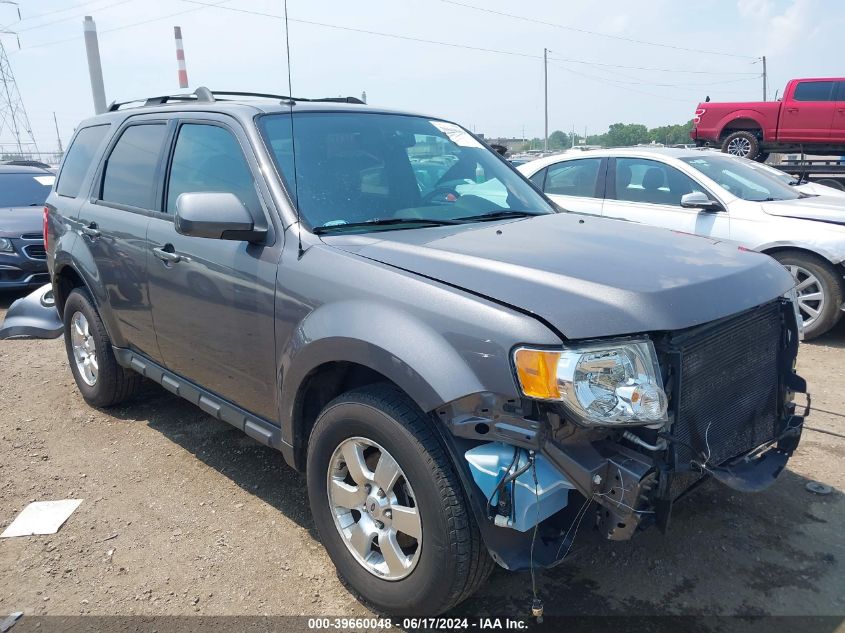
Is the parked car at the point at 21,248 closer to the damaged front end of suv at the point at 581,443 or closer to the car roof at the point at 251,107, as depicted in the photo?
the car roof at the point at 251,107

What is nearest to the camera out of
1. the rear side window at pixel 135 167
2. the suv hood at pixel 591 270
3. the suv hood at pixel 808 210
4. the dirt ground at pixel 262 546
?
the suv hood at pixel 591 270

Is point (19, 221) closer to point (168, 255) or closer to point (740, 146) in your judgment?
point (168, 255)

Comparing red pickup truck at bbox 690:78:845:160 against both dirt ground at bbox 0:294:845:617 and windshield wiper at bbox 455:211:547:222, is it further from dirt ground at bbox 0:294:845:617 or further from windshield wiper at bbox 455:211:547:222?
windshield wiper at bbox 455:211:547:222

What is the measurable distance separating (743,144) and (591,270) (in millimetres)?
15663

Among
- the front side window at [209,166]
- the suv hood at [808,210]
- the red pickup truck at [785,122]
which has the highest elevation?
the red pickup truck at [785,122]

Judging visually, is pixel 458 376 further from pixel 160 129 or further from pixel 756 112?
pixel 756 112

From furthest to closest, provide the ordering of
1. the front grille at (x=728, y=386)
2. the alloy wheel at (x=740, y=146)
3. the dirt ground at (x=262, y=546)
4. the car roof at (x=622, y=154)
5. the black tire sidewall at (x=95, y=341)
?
the alloy wheel at (x=740, y=146), the car roof at (x=622, y=154), the black tire sidewall at (x=95, y=341), the dirt ground at (x=262, y=546), the front grille at (x=728, y=386)

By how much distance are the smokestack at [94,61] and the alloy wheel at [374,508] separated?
21.7m

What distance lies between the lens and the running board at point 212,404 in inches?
117

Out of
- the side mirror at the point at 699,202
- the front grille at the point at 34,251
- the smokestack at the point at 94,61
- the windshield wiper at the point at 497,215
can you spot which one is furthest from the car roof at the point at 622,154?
the smokestack at the point at 94,61

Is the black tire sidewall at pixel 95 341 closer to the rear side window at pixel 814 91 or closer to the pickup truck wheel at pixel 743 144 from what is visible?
the pickup truck wheel at pixel 743 144

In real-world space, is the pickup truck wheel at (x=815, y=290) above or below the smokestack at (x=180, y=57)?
below

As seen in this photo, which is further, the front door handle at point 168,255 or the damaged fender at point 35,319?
the damaged fender at point 35,319

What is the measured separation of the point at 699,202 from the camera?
5812mm
